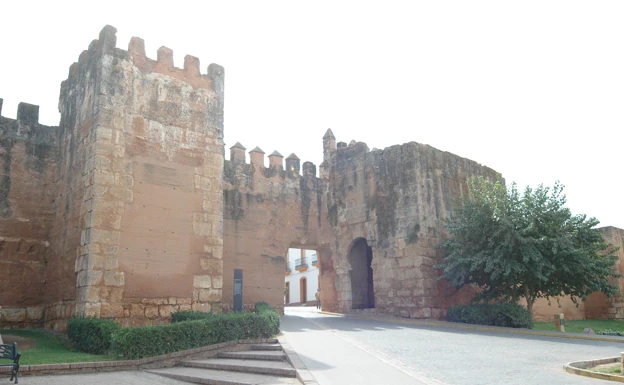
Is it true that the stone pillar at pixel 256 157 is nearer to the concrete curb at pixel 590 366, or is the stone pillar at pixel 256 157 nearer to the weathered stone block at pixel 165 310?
the weathered stone block at pixel 165 310

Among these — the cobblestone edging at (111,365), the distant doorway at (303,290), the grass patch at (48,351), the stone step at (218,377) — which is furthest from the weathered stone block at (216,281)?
the distant doorway at (303,290)

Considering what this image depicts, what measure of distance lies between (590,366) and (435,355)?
2.25 metres

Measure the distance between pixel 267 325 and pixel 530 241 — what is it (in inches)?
282

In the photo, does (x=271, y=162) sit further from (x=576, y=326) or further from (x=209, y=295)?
(x=576, y=326)

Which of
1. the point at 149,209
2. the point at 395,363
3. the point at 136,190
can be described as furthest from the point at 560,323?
the point at 136,190

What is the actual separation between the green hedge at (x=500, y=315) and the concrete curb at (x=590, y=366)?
4579mm

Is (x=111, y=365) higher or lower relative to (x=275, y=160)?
lower

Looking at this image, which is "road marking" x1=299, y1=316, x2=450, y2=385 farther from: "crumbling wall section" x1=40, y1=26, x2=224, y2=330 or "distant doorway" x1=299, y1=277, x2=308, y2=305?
"distant doorway" x1=299, y1=277, x2=308, y2=305

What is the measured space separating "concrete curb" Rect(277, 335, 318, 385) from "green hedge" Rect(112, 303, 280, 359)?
1.92 feet

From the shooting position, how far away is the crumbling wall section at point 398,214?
1549cm

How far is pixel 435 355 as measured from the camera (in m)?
8.41

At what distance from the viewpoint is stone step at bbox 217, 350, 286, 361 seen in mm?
8530

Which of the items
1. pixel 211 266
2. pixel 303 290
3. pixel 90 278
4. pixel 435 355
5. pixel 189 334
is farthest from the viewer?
pixel 303 290

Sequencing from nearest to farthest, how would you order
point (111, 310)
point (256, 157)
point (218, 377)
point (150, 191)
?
point (218, 377) < point (111, 310) < point (150, 191) < point (256, 157)
